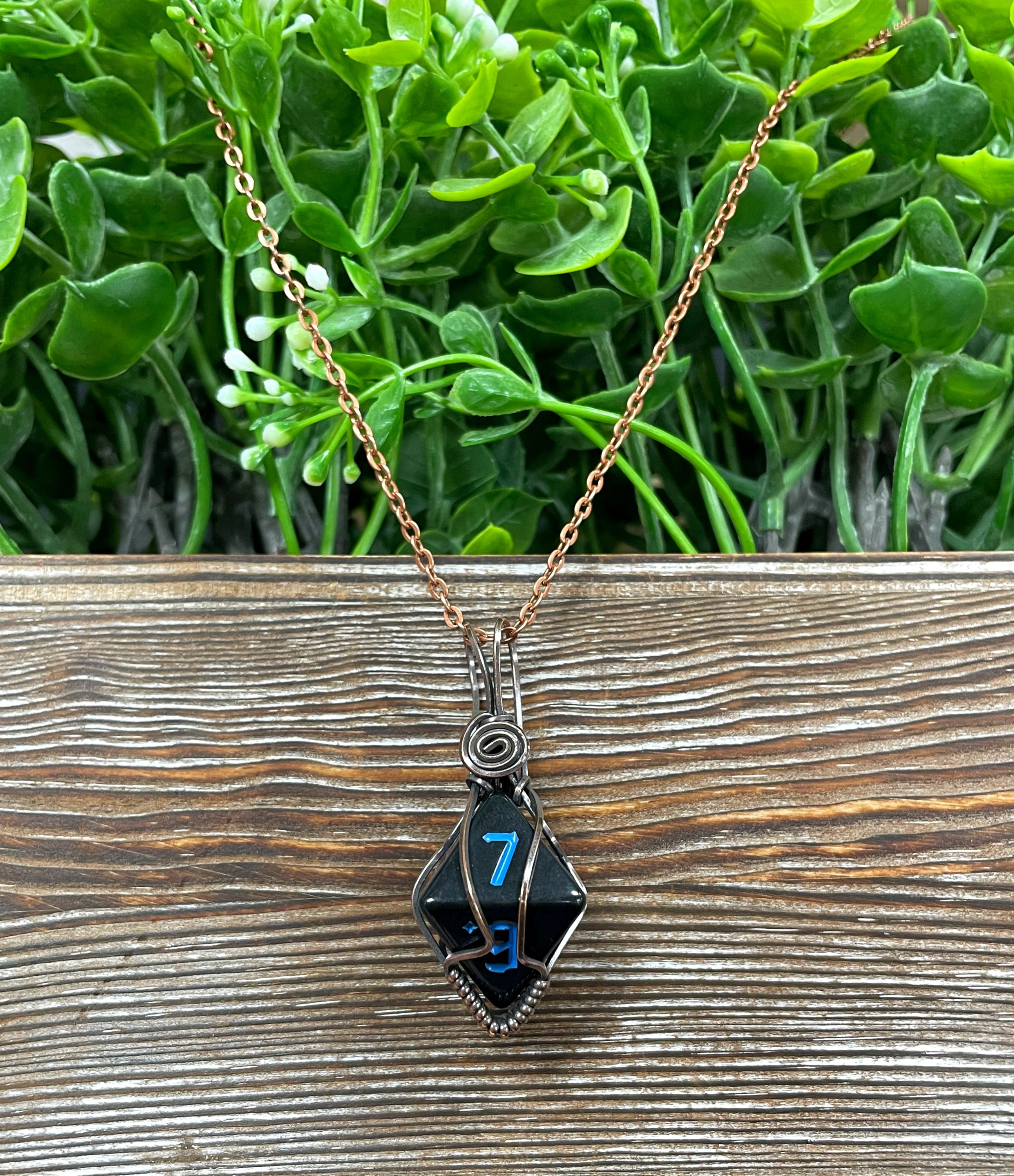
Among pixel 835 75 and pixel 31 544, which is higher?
pixel 835 75

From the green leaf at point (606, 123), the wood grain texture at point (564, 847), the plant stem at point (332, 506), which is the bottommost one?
the wood grain texture at point (564, 847)

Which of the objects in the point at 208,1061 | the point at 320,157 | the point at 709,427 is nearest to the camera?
the point at 208,1061

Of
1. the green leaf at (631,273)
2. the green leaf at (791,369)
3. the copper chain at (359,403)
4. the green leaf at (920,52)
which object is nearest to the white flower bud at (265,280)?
the copper chain at (359,403)

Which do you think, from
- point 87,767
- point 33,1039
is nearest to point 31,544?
point 87,767

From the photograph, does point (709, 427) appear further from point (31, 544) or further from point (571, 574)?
point (31, 544)

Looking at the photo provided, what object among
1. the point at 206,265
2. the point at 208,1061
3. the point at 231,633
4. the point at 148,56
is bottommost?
the point at 208,1061

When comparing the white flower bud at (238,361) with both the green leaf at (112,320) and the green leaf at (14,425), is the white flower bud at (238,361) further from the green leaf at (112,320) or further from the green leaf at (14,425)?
the green leaf at (14,425)
